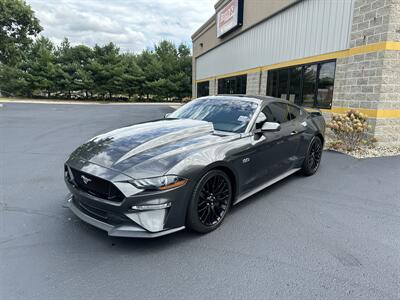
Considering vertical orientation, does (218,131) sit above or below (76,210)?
above

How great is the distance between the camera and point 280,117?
4086 mm

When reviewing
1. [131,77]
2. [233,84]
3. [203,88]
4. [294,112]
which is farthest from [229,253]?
[131,77]

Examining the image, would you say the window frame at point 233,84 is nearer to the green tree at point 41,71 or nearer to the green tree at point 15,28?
the green tree at point 15,28

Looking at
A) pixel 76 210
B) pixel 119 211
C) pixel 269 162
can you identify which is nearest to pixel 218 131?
pixel 269 162

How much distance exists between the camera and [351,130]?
247 inches

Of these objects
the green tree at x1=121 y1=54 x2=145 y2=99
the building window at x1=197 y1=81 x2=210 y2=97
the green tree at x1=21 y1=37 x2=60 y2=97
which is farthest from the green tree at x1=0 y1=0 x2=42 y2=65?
the building window at x1=197 y1=81 x2=210 y2=97

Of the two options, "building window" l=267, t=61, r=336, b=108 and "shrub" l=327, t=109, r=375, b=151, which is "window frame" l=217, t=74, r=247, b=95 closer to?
"building window" l=267, t=61, r=336, b=108

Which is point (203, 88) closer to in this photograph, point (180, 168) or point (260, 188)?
point (260, 188)

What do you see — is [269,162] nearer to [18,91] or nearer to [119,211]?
[119,211]

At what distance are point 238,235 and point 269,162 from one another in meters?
1.24

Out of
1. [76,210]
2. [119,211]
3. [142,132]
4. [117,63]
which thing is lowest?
[76,210]

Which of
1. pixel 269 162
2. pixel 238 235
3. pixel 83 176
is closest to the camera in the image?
pixel 83 176

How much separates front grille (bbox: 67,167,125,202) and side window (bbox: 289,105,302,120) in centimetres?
322

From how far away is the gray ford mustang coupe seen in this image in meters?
2.38
